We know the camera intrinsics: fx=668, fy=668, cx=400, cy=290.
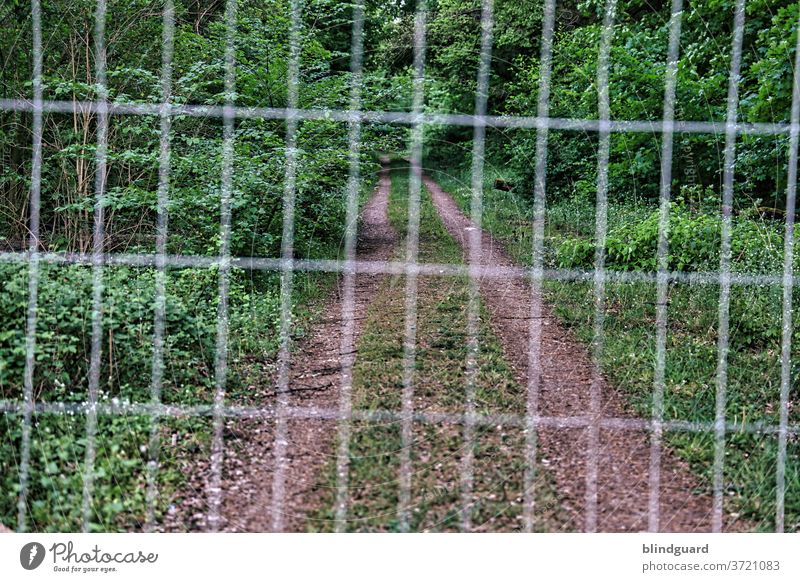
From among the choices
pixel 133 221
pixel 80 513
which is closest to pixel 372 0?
pixel 133 221

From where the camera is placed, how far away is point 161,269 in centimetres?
289

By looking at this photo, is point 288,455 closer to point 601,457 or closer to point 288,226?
point 601,457

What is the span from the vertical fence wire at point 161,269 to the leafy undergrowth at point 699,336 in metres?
1.70

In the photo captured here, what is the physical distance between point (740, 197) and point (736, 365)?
242cm

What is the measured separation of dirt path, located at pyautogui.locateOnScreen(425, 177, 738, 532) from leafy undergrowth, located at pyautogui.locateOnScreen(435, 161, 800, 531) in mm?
90

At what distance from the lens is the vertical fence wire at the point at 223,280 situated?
6.68 ft

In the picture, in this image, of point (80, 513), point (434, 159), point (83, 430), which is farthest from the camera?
point (434, 159)

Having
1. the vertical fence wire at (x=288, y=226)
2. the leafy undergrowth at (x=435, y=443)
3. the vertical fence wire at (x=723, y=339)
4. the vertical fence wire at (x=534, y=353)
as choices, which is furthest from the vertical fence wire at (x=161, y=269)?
the vertical fence wire at (x=723, y=339)

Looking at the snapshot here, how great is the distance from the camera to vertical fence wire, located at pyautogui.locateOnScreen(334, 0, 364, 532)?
6.70 feet

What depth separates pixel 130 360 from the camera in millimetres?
2496

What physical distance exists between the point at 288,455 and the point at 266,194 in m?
1.89

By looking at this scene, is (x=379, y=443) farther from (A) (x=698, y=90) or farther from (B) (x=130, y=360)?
(A) (x=698, y=90)

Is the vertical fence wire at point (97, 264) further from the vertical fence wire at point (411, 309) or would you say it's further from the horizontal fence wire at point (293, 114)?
the vertical fence wire at point (411, 309)

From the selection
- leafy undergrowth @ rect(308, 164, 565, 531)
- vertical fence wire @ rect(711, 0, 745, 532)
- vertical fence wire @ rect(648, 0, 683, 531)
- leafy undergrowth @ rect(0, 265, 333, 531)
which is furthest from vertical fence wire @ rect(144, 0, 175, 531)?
vertical fence wire @ rect(711, 0, 745, 532)
